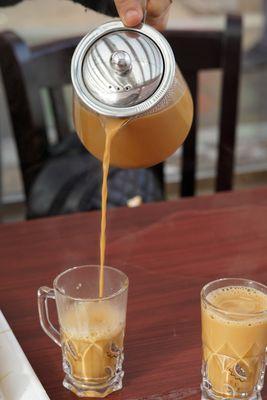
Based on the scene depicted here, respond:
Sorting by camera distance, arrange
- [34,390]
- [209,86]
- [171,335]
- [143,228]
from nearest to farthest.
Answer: [34,390] → [171,335] → [143,228] → [209,86]

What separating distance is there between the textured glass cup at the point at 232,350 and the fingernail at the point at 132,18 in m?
0.27

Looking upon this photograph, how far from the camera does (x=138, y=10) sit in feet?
2.15

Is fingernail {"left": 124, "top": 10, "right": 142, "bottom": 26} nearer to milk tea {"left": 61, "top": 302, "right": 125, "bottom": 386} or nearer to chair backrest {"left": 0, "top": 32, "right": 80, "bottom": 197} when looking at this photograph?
milk tea {"left": 61, "top": 302, "right": 125, "bottom": 386}

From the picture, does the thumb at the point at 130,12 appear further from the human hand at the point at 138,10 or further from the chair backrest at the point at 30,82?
the chair backrest at the point at 30,82

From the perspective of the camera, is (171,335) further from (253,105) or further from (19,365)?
(253,105)

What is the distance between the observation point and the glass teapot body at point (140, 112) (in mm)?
624

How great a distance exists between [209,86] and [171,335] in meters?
1.66

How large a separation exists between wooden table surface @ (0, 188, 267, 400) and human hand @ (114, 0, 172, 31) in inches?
11.5

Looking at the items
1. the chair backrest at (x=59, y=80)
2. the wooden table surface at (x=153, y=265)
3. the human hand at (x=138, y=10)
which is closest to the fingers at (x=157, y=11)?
the human hand at (x=138, y=10)

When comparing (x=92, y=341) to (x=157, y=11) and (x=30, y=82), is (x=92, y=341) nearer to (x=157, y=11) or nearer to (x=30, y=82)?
(x=157, y=11)

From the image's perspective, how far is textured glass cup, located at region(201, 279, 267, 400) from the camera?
1.91 feet

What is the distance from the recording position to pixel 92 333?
2.01ft

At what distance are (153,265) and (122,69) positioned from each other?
0.28m

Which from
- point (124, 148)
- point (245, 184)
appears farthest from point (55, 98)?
point (245, 184)
